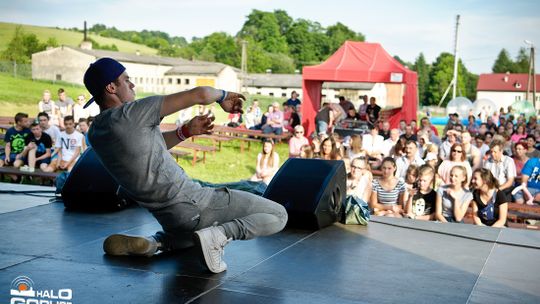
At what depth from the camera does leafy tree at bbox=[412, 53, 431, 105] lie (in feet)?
300

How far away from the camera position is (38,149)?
10.4 m

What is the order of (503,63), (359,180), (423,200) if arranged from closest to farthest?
(423,200) < (359,180) < (503,63)

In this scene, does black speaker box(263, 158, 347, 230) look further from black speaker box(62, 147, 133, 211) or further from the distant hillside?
the distant hillside

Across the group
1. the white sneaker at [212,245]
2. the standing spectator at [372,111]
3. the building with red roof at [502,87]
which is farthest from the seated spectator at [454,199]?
the building with red roof at [502,87]

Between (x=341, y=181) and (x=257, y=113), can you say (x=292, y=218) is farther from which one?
(x=257, y=113)

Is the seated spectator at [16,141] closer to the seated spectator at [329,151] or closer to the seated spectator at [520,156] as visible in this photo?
the seated spectator at [329,151]

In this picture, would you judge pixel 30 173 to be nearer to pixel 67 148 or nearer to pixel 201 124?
pixel 67 148

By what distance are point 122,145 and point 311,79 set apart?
1495 centimetres

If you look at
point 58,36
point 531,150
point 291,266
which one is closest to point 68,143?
point 531,150

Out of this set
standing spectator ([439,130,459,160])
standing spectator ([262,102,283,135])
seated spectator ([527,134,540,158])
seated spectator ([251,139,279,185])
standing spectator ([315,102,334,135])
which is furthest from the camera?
standing spectator ([262,102,283,135])

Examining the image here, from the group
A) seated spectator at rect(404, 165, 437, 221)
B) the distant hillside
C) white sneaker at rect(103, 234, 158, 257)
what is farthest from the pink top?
the distant hillside

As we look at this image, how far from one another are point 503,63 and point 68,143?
11109 cm

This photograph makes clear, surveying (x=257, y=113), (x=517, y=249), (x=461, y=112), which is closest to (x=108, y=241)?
(x=517, y=249)

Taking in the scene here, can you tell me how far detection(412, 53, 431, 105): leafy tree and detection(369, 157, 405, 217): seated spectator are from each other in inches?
3393
